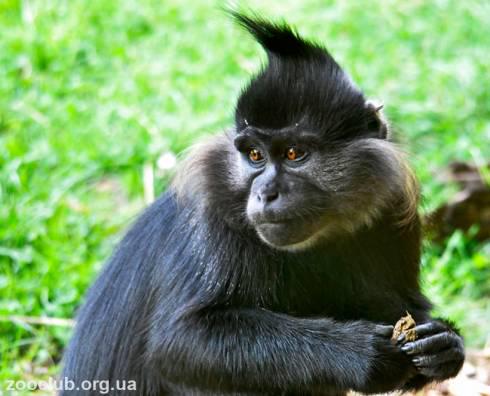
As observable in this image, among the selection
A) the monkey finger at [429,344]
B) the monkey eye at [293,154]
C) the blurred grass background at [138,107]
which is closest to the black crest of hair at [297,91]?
the monkey eye at [293,154]

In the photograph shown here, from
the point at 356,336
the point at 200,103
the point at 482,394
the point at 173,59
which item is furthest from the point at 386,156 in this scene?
the point at 173,59

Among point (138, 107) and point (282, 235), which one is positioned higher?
point (138, 107)

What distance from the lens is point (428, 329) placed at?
167 inches

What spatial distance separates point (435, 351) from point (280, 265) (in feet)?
2.51

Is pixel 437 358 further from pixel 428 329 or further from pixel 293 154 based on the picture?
pixel 293 154

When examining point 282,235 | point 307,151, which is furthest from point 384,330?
point 307,151

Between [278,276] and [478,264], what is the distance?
268cm

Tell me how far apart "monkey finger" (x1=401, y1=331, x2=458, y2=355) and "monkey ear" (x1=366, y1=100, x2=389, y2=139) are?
0.95 metres

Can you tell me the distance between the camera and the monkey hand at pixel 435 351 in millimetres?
4172

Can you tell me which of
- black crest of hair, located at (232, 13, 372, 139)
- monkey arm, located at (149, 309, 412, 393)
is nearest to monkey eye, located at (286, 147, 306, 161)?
black crest of hair, located at (232, 13, 372, 139)

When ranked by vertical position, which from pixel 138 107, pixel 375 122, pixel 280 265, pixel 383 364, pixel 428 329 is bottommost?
pixel 383 364

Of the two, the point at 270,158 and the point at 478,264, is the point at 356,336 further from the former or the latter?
the point at 478,264

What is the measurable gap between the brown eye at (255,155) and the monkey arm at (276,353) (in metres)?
0.66

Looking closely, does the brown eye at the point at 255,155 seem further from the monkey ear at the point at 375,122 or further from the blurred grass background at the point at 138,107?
the blurred grass background at the point at 138,107
